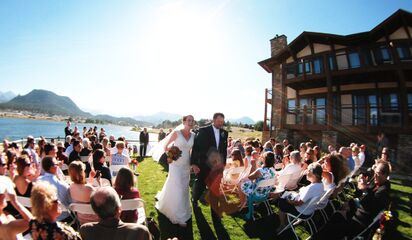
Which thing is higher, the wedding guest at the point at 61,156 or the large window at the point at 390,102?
the large window at the point at 390,102

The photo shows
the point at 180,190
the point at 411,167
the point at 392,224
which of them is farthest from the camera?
the point at 411,167

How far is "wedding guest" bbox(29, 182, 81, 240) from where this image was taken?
2125mm

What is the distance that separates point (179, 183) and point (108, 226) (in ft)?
10.5

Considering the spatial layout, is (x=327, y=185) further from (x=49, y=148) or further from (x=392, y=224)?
(x=49, y=148)

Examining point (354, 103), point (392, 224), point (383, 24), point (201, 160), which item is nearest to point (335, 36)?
point (383, 24)

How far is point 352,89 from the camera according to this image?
1822 cm

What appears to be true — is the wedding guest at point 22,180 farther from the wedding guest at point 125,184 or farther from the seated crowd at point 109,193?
the wedding guest at point 125,184

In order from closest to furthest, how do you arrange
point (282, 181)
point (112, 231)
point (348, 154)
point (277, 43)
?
point (112, 231), point (282, 181), point (348, 154), point (277, 43)

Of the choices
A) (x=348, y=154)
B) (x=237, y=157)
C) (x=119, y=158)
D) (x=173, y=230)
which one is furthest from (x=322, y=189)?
(x=119, y=158)

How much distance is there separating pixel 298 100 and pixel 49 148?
19938 mm

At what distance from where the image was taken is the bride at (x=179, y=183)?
16.9ft

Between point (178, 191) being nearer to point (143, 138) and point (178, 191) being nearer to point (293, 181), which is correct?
point (293, 181)

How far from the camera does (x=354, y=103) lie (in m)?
18.1

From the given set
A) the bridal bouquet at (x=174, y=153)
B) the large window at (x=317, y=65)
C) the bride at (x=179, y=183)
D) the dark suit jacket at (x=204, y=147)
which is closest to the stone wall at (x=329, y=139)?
the large window at (x=317, y=65)
